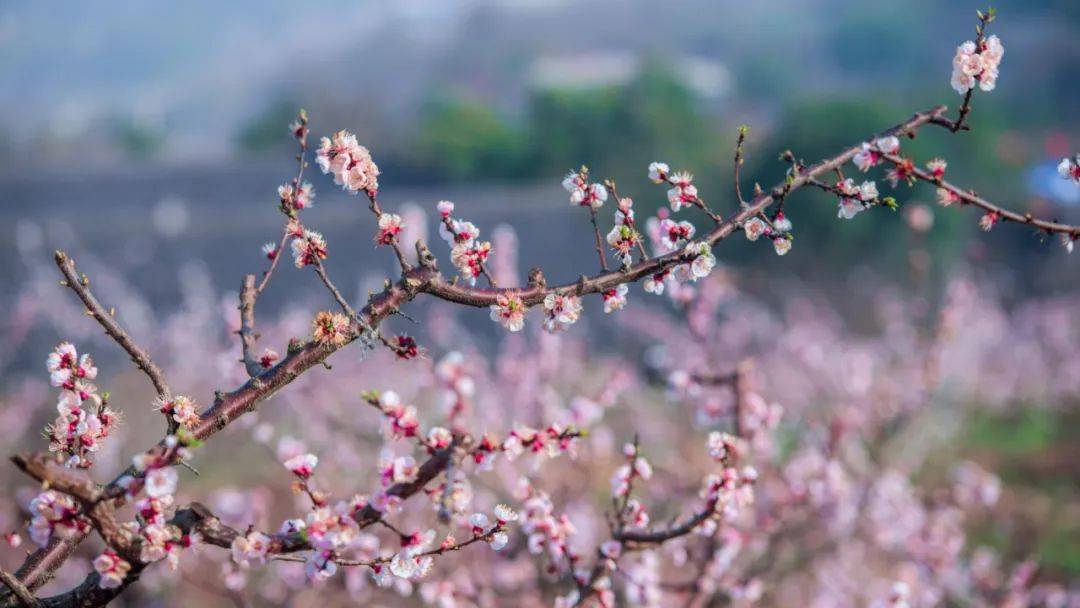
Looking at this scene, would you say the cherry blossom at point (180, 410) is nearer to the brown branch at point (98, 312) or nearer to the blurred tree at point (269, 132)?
the brown branch at point (98, 312)

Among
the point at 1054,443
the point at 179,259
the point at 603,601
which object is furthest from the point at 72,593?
Answer: the point at 179,259

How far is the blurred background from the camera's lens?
48.1ft

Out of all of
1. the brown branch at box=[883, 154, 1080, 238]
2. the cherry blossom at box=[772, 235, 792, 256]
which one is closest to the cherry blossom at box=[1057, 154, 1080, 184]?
the brown branch at box=[883, 154, 1080, 238]

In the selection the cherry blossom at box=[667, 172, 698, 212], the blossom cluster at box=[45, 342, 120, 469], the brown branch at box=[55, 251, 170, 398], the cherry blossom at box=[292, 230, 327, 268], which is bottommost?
the blossom cluster at box=[45, 342, 120, 469]

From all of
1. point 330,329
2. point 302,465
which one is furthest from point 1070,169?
point 302,465

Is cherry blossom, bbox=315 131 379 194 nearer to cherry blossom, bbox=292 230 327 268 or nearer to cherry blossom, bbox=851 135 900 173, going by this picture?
cherry blossom, bbox=292 230 327 268

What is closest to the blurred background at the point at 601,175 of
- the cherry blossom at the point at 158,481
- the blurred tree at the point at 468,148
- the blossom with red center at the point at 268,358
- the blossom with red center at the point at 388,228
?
the blurred tree at the point at 468,148

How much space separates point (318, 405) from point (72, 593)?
5979mm

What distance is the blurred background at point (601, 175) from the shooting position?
14.6 metres

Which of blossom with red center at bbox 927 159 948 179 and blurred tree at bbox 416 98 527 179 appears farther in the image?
blurred tree at bbox 416 98 527 179

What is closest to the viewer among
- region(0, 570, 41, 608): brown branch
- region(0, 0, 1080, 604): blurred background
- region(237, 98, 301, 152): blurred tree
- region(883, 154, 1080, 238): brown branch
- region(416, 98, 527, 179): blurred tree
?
region(0, 570, 41, 608): brown branch

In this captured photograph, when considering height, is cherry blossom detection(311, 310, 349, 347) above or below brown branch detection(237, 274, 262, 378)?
below

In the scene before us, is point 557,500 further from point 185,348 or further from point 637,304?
point 637,304

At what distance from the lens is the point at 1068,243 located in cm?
199
